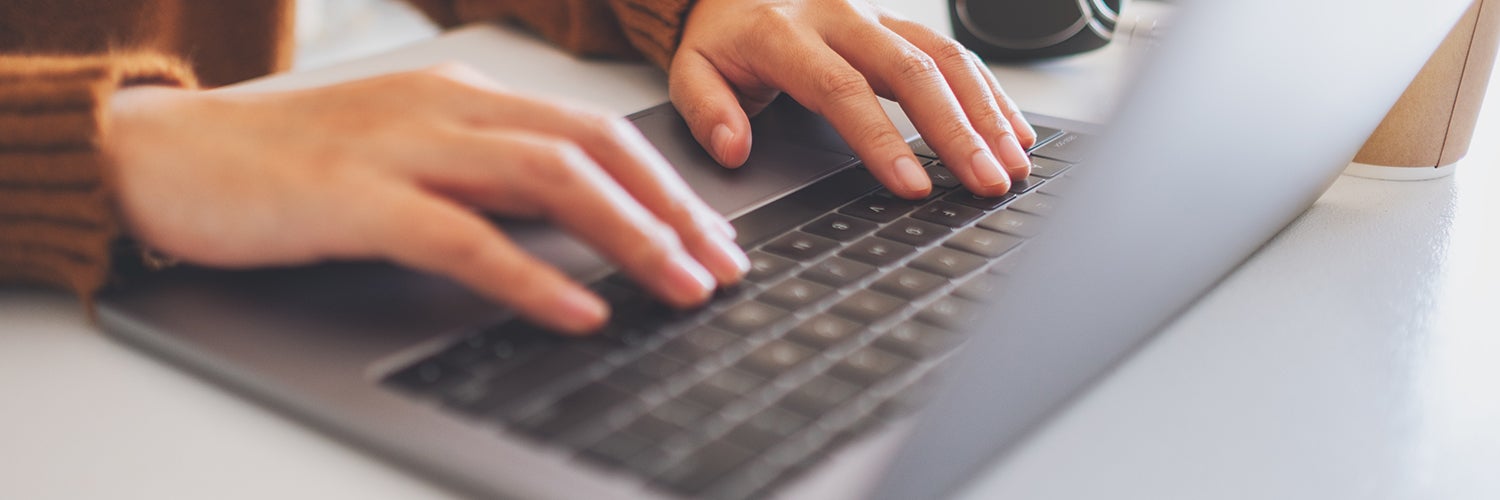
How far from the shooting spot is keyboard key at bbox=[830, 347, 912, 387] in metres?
0.32

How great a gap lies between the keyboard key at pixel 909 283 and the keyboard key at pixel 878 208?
74 mm

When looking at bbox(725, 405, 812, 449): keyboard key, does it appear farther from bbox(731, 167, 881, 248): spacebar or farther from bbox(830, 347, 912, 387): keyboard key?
bbox(731, 167, 881, 248): spacebar

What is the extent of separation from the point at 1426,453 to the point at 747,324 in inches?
9.1

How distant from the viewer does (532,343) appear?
35 cm

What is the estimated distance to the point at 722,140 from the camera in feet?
1.83

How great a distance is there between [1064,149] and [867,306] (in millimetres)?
247

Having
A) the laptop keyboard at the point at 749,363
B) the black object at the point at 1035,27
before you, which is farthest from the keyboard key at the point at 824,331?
the black object at the point at 1035,27

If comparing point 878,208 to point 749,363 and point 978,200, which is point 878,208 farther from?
point 749,363

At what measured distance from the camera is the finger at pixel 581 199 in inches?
Answer: 14.6

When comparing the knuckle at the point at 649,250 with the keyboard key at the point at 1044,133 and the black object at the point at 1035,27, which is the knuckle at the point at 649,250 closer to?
the keyboard key at the point at 1044,133

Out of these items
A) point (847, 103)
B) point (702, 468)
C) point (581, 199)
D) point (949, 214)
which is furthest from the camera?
point (847, 103)

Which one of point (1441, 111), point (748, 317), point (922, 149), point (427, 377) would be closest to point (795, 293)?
point (748, 317)

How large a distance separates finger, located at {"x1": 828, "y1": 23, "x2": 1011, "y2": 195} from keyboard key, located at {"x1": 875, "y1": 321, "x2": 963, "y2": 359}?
17 cm

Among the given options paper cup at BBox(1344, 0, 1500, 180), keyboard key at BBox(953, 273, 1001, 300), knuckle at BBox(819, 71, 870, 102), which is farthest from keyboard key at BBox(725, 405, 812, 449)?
paper cup at BBox(1344, 0, 1500, 180)
